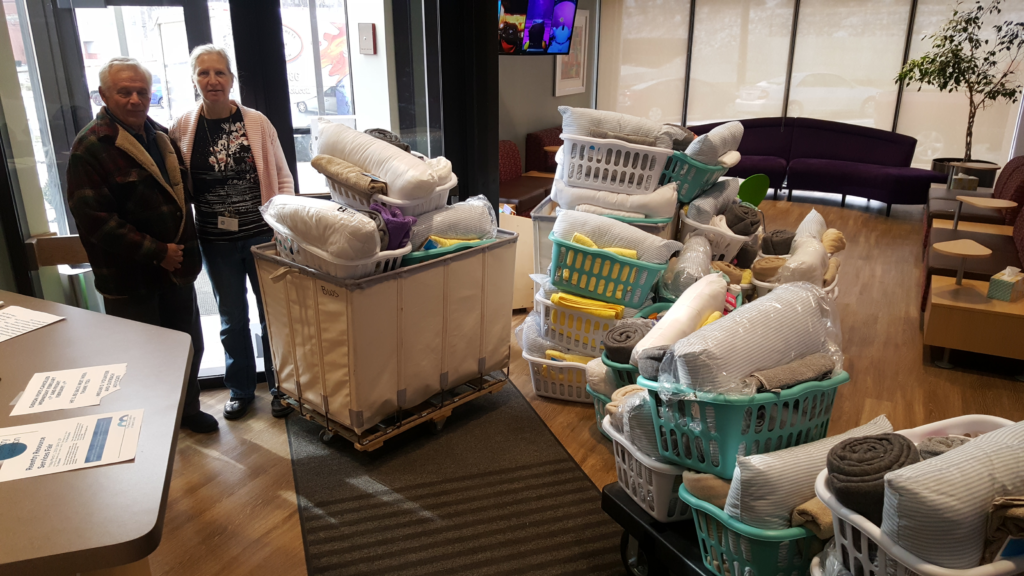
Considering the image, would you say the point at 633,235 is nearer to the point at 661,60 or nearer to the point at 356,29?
the point at 356,29

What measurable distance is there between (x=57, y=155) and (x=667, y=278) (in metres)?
2.53

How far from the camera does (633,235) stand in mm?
2809

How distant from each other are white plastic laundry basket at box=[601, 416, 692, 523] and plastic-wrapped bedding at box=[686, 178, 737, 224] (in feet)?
4.94

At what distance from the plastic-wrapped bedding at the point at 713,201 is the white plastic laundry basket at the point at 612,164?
272 millimetres

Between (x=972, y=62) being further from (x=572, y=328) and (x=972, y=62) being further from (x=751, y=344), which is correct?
(x=751, y=344)

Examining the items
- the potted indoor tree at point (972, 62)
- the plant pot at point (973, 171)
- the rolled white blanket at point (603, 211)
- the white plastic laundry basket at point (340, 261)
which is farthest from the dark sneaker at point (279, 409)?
the plant pot at point (973, 171)

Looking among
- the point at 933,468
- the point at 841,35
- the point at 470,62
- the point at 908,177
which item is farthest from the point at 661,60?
the point at 933,468

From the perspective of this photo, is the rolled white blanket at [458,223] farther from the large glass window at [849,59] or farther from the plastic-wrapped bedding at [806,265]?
the large glass window at [849,59]

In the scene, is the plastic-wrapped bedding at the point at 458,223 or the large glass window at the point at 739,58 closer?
the plastic-wrapped bedding at the point at 458,223

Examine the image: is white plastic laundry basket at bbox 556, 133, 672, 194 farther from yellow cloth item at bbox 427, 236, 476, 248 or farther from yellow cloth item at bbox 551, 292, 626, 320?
yellow cloth item at bbox 427, 236, 476, 248

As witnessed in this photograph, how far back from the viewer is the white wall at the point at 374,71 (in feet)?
10.6

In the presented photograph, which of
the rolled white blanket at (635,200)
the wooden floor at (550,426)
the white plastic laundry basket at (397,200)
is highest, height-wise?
the white plastic laundry basket at (397,200)

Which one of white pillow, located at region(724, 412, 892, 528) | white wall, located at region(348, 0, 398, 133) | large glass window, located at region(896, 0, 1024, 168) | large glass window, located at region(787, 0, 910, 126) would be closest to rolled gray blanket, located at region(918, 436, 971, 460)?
white pillow, located at region(724, 412, 892, 528)

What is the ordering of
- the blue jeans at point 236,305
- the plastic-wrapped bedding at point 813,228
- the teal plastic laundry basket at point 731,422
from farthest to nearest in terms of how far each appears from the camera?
the plastic-wrapped bedding at point 813,228 < the blue jeans at point 236,305 < the teal plastic laundry basket at point 731,422
